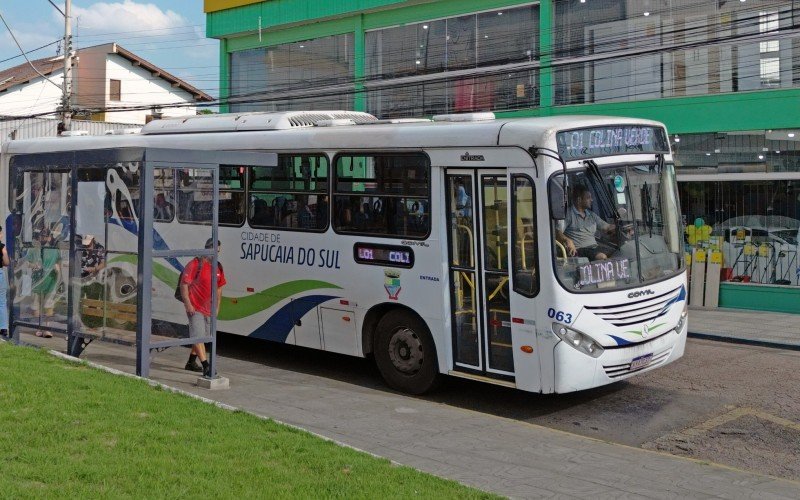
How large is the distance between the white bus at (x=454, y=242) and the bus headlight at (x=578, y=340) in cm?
1

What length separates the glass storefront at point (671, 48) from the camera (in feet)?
58.9

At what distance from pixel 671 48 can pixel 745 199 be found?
344cm

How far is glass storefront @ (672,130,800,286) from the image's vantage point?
18.0m

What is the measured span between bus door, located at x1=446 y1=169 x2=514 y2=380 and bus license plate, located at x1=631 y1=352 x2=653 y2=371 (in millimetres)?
1249

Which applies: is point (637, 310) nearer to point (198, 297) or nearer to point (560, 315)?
point (560, 315)

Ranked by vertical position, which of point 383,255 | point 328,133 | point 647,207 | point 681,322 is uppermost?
A: point 328,133

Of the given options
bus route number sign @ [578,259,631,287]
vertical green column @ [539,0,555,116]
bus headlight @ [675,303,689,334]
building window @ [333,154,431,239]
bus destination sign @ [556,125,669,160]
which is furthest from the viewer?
vertical green column @ [539,0,555,116]

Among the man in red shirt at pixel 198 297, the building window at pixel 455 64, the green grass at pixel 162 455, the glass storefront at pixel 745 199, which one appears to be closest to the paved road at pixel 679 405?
the man in red shirt at pixel 198 297

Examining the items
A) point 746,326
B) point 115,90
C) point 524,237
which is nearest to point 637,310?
point 524,237

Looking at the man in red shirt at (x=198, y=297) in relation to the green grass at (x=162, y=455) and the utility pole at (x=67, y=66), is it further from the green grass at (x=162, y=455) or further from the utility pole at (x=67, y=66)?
the utility pole at (x=67, y=66)

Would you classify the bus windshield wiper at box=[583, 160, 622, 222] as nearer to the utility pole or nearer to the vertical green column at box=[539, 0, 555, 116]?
the vertical green column at box=[539, 0, 555, 116]

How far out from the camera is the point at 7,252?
13000 millimetres

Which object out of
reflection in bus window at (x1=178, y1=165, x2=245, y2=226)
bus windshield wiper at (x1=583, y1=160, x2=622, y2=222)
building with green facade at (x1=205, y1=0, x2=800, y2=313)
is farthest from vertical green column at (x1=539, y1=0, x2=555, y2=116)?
bus windshield wiper at (x1=583, y1=160, x2=622, y2=222)

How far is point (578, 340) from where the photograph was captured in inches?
359
